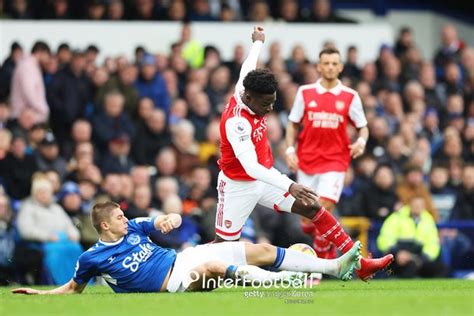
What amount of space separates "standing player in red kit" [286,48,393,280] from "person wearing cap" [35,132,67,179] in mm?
4656

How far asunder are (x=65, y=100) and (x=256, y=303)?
9.76 metres

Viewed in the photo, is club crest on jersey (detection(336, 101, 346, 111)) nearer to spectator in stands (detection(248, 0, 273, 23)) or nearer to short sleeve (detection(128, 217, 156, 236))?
short sleeve (detection(128, 217, 156, 236))

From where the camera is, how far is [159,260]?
12922mm

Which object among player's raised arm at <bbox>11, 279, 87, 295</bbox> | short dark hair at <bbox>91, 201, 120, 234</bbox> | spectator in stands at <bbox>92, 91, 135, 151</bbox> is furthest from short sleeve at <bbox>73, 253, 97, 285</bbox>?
spectator in stands at <bbox>92, 91, 135, 151</bbox>

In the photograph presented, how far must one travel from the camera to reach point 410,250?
63.3 feet

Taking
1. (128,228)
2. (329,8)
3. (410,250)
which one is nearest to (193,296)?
(128,228)

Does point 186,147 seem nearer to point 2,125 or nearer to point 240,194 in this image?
point 2,125

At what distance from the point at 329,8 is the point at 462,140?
447 cm

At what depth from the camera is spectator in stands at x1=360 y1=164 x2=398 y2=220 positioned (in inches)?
815

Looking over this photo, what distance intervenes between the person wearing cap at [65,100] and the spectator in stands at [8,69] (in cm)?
64

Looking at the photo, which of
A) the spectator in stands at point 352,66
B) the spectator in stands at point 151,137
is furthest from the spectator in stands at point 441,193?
the spectator in stands at point 151,137

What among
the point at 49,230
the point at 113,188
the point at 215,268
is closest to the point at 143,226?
the point at 215,268

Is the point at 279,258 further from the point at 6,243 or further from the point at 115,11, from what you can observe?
the point at 115,11

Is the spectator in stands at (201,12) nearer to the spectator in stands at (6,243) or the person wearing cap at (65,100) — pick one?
the person wearing cap at (65,100)
